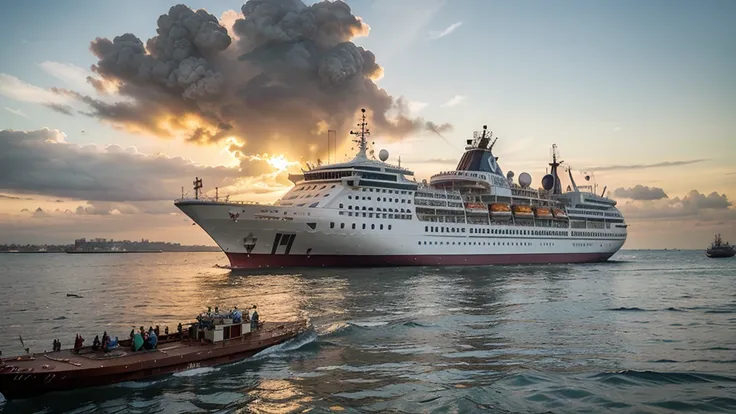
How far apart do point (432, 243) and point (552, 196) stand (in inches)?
1639

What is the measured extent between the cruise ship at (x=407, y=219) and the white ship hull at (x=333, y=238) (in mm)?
126

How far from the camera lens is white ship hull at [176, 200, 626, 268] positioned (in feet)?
189

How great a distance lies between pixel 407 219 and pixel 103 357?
54.9 meters

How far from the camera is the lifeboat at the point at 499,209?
277 ft

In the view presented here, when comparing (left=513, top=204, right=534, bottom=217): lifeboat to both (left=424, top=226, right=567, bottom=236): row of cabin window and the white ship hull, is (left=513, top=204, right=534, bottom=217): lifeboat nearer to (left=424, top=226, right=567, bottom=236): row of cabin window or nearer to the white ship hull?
(left=424, top=226, right=567, bottom=236): row of cabin window

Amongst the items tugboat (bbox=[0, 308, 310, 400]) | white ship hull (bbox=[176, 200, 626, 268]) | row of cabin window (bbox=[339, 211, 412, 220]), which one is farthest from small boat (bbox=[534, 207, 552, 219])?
tugboat (bbox=[0, 308, 310, 400])

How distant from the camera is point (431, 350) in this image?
75.2ft

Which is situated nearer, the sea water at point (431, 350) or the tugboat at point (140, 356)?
the tugboat at point (140, 356)

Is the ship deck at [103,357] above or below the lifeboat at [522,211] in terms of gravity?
below

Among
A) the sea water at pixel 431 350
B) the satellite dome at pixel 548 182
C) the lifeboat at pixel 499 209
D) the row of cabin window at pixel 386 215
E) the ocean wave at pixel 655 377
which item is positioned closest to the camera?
the sea water at pixel 431 350

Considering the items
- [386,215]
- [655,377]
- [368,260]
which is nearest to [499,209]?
[386,215]

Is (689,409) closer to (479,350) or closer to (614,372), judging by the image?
(614,372)

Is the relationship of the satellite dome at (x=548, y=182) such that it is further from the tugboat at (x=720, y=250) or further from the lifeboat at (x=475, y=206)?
the tugboat at (x=720, y=250)

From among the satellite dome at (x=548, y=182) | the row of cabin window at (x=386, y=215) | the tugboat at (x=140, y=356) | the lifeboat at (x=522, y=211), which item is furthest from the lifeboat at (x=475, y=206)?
the tugboat at (x=140, y=356)
